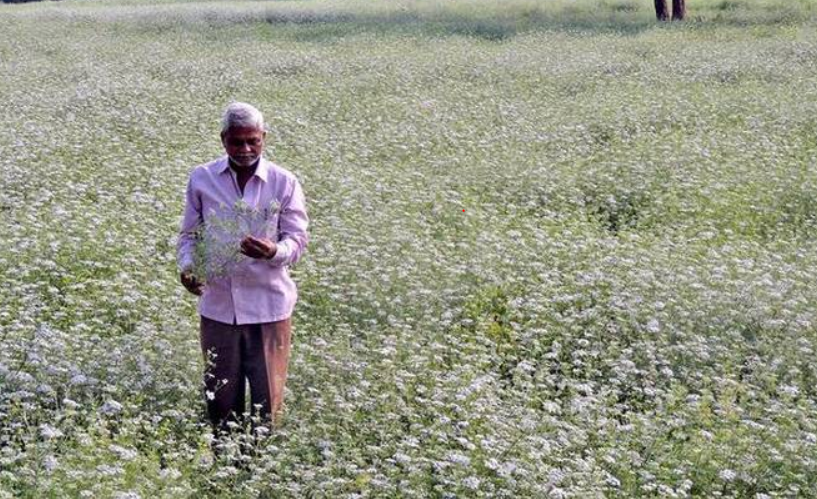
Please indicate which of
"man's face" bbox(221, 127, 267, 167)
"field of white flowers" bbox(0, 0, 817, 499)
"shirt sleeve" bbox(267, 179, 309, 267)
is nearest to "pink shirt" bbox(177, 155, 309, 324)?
"shirt sleeve" bbox(267, 179, 309, 267)

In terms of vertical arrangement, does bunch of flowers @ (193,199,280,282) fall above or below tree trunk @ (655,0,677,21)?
above

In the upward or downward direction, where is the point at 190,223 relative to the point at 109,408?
upward

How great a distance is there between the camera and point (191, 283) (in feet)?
18.8

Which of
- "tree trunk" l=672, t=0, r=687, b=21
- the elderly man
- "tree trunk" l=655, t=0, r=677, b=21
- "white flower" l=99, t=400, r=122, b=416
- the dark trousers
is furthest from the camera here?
"tree trunk" l=655, t=0, r=677, b=21

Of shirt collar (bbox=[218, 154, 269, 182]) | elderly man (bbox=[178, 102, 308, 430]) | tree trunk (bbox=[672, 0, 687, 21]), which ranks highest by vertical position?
shirt collar (bbox=[218, 154, 269, 182])

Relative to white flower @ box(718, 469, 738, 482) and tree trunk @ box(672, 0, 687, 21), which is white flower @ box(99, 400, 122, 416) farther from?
tree trunk @ box(672, 0, 687, 21)

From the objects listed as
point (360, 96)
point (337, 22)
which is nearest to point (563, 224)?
point (360, 96)

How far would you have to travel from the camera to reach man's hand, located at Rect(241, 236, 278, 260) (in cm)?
543

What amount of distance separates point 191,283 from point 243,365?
0.50 metres

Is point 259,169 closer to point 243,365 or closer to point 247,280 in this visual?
→ point 247,280

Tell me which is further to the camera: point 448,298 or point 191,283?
point 448,298

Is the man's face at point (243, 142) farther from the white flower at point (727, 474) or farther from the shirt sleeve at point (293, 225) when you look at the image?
the white flower at point (727, 474)

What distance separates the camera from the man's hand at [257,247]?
17.8ft

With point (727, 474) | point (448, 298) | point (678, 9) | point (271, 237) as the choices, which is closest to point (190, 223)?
point (271, 237)
